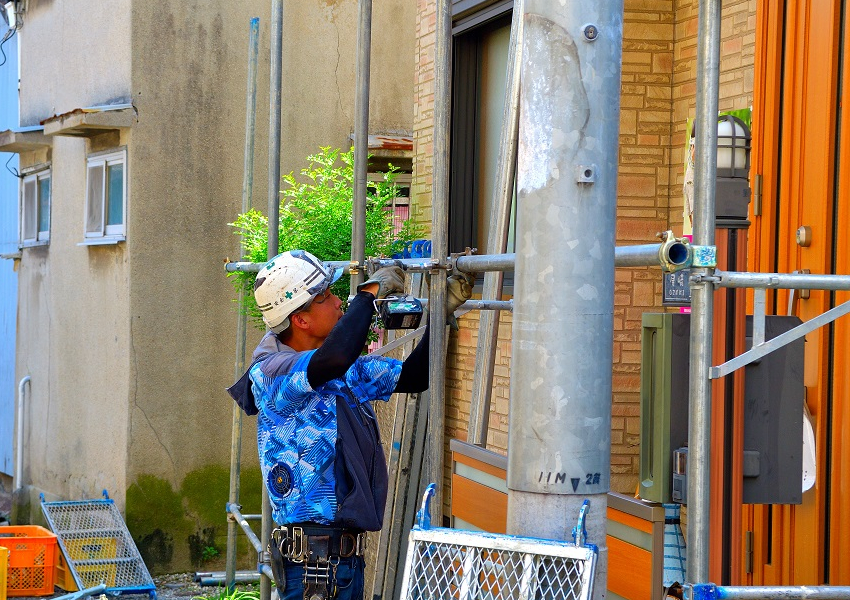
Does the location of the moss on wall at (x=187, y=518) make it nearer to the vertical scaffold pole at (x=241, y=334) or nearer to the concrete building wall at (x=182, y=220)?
the concrete building wall at (x=182, y=220)

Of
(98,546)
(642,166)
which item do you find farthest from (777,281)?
(98,546)

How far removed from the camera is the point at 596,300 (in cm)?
260

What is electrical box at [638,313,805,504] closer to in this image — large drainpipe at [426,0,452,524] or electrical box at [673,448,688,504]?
electrical box at [673,448,688,504]

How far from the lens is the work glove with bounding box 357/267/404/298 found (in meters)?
4.08

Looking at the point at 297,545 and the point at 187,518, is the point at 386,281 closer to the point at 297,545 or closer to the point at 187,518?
the point at 297,545

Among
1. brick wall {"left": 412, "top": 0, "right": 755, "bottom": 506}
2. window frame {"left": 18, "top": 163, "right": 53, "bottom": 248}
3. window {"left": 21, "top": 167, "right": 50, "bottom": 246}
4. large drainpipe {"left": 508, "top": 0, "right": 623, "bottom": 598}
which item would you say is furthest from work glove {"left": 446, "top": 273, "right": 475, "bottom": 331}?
window {"left": 21, "top": 167, "right": 50, "bottom": 246}

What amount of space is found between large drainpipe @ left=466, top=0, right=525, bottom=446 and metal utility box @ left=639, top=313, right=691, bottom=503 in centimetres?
289

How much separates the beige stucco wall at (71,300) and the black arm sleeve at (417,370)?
21.3 feet

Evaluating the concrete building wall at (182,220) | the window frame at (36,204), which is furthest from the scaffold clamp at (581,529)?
the window frame at (36,204)

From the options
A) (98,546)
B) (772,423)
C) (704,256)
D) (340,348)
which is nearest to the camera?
(704,256)

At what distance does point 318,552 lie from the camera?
13.3 feet

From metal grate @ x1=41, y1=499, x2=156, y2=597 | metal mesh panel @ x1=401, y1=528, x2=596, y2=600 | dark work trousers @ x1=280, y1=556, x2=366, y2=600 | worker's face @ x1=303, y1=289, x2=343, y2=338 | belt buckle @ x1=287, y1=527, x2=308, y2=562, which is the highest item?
worker's face @ x1=303, y1=289, x2=343, y2=338

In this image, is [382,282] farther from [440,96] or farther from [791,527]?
[791,527]

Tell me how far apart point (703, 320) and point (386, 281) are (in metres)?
1.35
